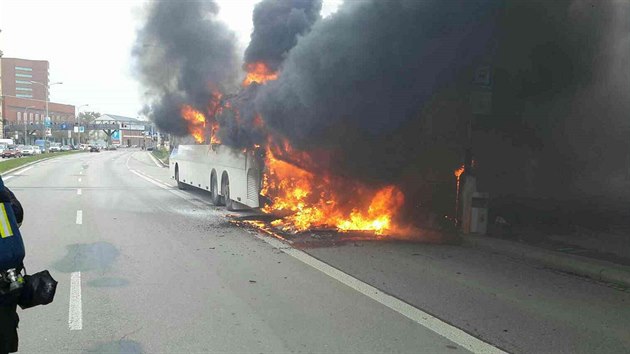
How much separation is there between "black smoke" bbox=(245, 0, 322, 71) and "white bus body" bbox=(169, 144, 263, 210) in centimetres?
227

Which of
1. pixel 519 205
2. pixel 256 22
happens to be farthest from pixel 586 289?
pixel 256 22

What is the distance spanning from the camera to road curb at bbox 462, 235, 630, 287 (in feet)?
21.1

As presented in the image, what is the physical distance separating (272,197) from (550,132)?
7.26 meters

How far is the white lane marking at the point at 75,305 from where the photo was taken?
4.57 m

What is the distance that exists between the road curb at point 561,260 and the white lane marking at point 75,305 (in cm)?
594

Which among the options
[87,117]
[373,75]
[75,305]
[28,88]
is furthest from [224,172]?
[28,88]

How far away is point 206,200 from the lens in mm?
15469

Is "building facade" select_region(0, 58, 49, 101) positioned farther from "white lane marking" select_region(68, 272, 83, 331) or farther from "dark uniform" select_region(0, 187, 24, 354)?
"dark uniform" select_region(0, 187, 24, 354)

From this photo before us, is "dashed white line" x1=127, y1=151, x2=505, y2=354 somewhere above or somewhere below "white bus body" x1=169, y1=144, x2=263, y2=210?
below

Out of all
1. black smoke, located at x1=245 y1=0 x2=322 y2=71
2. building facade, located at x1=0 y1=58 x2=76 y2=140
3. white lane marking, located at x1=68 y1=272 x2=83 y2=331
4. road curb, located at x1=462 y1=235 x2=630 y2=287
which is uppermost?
building facade, located at x1=0 y1=58 x2=76 y2=140

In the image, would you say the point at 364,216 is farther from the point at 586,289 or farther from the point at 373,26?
the point at 586,289

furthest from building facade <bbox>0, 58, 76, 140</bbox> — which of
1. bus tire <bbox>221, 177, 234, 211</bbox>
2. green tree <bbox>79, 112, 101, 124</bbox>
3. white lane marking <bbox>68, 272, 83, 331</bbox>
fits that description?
white lane marking <bbox>68, 272, 83, 331</bbox>

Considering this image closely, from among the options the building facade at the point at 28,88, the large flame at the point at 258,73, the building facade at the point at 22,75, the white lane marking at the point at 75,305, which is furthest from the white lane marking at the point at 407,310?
the building facade at the point at 22,75

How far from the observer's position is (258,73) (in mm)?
11953
